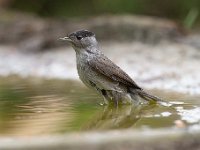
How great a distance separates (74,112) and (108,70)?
0.74 meters

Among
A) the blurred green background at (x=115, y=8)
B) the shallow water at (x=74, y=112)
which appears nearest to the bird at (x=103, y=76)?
the shallow water at (x=74, y=112)

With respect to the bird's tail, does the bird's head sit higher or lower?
higher

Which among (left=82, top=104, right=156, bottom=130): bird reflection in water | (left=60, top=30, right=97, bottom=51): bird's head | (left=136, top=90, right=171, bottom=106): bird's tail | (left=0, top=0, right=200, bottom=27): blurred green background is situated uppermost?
(left=0, top=0, right=200, bottom=27): blurred green background

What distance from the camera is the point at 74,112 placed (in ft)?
20.1

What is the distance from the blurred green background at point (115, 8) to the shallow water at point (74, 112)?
4.27m

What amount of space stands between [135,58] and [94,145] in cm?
513

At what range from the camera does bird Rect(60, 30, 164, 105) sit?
6.66 metres

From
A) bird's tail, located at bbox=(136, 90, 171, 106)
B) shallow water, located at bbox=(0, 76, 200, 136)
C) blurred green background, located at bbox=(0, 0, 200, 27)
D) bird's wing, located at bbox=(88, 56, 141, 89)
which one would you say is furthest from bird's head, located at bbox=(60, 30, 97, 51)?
blurred green background, located at bbox=(0, 0, 200, 27)

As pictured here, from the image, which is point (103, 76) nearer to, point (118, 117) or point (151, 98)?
point (151, 98)

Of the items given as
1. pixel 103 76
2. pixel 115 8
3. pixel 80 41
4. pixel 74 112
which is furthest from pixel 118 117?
pixel 115 8

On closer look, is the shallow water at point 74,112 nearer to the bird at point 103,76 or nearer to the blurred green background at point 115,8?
the bird at point 103,76

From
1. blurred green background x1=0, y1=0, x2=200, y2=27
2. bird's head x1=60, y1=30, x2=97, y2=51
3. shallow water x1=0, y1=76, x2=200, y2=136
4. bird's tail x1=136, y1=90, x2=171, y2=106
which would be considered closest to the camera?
shallow water x1=0, y1=76, x2=200, y2=136

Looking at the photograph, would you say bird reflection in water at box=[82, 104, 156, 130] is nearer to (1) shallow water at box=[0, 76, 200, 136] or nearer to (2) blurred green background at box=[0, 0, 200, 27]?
(1) shallow water at box=[0, 76, 200, 136]

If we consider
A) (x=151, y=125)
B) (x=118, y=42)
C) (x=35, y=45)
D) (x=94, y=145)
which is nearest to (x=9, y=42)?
(x=35, y=45)
